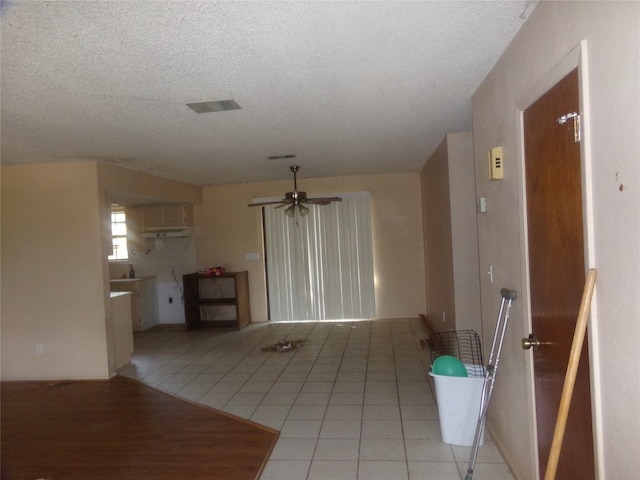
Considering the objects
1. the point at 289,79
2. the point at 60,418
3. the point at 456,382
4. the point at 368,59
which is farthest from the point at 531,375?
the point at 60,418

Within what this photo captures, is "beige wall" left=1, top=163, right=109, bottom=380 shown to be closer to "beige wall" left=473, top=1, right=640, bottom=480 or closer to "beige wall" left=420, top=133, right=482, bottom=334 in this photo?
"beige wall" left=420, top=133, right=482, bottom=334

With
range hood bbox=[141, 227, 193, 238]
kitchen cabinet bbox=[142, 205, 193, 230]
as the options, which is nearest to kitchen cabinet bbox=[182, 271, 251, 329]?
range hood bbox=[141, 227, 193, 238]

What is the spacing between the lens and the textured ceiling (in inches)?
64.8

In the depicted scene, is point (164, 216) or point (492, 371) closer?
point (492, 371)

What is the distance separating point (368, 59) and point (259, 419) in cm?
274

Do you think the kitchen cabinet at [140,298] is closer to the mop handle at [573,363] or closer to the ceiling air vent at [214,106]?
the ceiling air vent at [214,106]

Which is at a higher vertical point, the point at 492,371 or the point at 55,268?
the point at 55,268

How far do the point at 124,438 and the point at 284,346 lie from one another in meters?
2.46

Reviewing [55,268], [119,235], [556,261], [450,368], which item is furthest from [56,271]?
[556,261]

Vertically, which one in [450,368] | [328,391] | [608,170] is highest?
[608,170]

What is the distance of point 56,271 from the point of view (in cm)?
435

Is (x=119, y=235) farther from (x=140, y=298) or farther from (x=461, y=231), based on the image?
(x=461, y=231)

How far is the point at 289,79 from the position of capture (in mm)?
2355

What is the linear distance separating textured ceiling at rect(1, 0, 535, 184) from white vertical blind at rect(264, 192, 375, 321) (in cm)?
266
